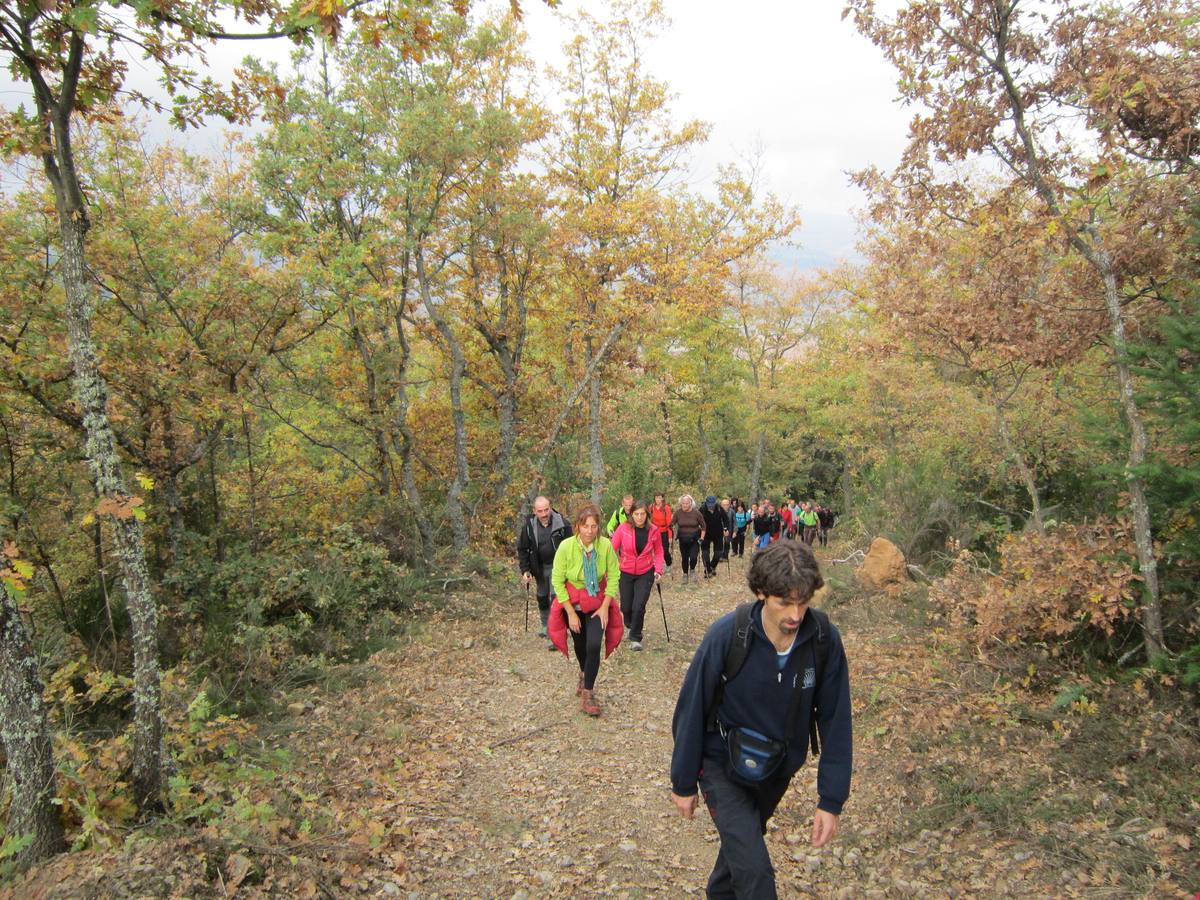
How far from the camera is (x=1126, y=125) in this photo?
5.81m

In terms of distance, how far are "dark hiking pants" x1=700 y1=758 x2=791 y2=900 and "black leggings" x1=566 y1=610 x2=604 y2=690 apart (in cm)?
333

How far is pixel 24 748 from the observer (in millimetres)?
3770

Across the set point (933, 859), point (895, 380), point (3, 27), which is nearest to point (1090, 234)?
point (933, 859)

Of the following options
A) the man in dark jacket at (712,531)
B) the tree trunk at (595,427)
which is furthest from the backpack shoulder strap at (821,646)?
the tree trunk at (595,427)

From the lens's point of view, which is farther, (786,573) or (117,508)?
(117,508)

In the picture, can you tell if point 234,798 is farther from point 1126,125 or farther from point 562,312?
point 562,312

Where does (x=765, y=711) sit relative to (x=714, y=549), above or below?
above

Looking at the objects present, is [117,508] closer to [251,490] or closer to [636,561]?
[636,561]

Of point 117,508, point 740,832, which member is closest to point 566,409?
point 117,508

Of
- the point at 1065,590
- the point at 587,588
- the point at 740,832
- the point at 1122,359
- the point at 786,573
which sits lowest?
the point at 740,832

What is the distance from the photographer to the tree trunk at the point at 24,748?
369 cm

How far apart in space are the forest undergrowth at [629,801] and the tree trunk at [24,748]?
0.76 feet

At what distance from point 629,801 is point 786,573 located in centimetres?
347

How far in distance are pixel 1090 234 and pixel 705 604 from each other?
834cm
